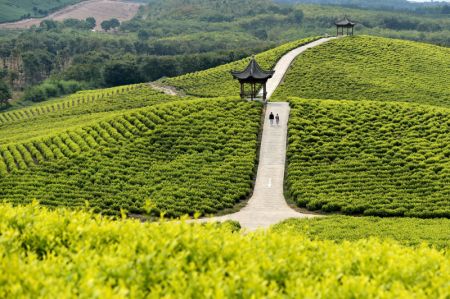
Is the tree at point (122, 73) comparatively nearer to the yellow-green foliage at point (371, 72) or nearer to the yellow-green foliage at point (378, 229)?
the yellow-green foliage at point (371, 72)

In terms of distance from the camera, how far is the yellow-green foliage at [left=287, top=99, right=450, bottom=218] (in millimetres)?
33625

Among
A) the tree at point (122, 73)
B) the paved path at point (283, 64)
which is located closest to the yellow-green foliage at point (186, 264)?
the paved path at point (283, 64)

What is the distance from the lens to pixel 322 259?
13.5m

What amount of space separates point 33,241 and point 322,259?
24.3 feet

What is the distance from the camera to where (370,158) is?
131 ft

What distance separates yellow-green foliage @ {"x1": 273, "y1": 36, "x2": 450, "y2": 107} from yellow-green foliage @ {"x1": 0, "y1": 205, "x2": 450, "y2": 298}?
152ft

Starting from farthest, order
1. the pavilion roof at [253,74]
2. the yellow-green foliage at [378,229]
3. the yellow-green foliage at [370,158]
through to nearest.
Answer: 1. the pavilion roof at [253,74]
2. the yellow-green foliage at [370,158]
3. the yellow-green foliage at [378,229]

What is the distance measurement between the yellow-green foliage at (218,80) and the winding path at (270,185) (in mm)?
22287

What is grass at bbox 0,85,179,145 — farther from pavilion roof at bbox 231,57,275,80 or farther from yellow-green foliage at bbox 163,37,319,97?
pavilion roof at bbox 231,57,275,80

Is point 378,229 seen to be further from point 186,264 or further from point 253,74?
point 253,74

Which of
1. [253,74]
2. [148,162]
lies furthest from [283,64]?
[148,162]

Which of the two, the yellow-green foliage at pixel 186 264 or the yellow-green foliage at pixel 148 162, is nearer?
the yellow-green foliage at pixel 186 264

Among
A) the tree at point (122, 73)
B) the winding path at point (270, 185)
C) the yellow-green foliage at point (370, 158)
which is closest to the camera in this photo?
the winding path at point (270, 185)

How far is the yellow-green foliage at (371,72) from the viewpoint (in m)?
66.7
